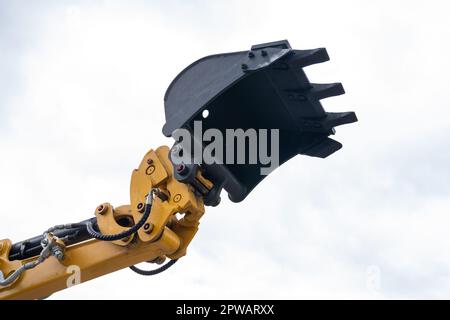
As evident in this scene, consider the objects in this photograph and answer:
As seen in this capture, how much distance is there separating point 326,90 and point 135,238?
1523mm

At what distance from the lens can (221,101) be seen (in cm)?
443

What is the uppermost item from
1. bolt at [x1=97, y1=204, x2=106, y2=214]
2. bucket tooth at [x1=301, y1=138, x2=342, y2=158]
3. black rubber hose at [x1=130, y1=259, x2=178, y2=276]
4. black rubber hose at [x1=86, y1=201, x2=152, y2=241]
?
bucket tooth at [x1=301, y1=138, x2=342, y2=158]

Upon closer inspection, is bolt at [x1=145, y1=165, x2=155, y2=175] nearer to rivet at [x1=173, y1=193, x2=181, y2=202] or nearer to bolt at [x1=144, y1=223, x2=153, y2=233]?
rivet at [x1=173, y1=193, x2=181, y2=202]

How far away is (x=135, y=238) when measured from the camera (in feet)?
13.8

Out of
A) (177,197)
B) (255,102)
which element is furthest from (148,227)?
(255,102)

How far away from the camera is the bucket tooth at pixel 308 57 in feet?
12.7

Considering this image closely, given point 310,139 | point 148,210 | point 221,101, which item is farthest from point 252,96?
point 148,210

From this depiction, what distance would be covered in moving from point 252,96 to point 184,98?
0.47 meters

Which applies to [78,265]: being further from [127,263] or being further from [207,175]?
[207,175]

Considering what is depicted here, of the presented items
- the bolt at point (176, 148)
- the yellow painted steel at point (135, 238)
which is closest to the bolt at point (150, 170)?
the yellow painted steel at point (135, 238)

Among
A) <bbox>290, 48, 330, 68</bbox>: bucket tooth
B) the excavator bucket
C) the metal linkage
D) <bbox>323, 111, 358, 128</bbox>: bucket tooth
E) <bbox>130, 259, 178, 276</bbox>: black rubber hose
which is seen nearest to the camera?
<bbox>290, 48, 330, 68</bbox>: bucket tooth

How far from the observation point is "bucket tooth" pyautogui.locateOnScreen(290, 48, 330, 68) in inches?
152

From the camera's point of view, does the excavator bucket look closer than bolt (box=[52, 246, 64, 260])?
Yes

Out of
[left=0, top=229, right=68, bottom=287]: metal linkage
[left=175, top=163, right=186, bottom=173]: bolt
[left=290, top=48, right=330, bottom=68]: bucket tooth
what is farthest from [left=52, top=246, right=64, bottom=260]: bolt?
[left=290, top=48, right=330, bottom=68]: bucket tooth
